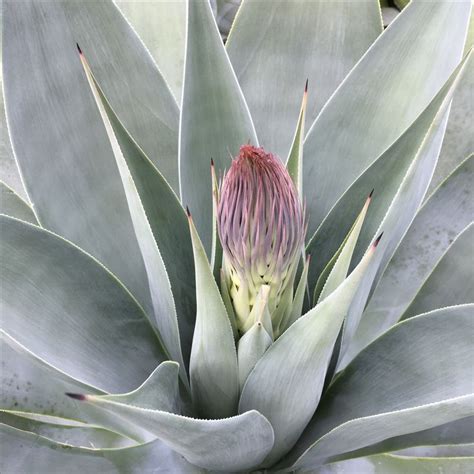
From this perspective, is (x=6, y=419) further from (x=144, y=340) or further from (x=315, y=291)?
(x=315, y=291)

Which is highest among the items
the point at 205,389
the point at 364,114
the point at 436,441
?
the point at 364,114

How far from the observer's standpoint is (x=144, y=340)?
2.59ft

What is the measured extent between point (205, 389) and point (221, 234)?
0.60 ft

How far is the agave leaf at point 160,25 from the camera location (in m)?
1.07

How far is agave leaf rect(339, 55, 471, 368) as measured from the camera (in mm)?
646

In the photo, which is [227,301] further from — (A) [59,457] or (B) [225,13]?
(B) [225,13]

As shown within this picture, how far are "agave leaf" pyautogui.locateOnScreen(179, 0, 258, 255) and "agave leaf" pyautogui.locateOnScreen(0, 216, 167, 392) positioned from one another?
14 cm

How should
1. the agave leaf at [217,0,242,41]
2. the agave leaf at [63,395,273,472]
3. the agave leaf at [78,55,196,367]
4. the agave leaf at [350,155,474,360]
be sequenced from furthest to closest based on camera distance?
the agave leaf at [217,0,242,41] < the agave leaf at [350,155,474,360] < the agave leaf at [78,55,196,367] < the agave leaf at [63,395,273,472]

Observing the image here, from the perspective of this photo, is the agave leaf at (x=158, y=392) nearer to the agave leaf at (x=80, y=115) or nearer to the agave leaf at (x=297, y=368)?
the agave leaf at (x=297, y=368)

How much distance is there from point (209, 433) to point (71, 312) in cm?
21

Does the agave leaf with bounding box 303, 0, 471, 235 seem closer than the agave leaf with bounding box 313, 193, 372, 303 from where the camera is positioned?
No

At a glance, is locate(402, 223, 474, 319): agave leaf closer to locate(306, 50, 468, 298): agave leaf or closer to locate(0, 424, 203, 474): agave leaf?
locate(306, 50, 468, 298): agave leaf

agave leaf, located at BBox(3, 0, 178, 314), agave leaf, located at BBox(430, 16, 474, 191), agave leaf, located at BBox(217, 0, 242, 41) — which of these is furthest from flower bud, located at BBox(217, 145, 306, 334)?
agave leaf, located at BBox(217, 0, 242, 41)

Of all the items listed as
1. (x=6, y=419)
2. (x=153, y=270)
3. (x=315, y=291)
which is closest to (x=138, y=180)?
(x=153, y=270)
